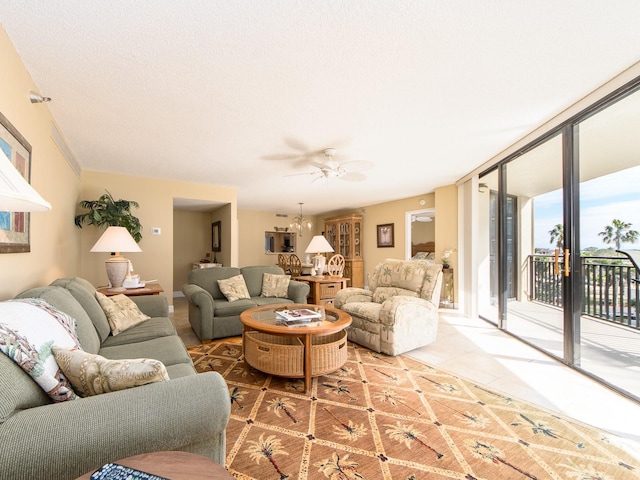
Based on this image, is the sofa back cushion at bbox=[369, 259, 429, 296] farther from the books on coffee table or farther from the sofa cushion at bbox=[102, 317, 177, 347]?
the sofa cushion at bbox=[102, 317, 177, 347]

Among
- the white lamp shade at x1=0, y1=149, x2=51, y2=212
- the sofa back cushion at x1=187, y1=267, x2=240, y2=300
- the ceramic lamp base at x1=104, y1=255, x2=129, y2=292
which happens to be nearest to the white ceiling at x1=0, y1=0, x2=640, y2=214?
the white lamp shade at x1=0, y1=149, x2=51, y2=212

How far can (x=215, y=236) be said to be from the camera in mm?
6770

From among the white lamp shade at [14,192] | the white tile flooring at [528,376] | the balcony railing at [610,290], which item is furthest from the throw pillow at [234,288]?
the balcony railing at [610,290]

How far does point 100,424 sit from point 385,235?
6.44 meters

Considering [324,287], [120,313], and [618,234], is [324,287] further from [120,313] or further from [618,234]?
[618,234]

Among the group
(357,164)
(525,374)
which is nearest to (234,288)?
(357,164)

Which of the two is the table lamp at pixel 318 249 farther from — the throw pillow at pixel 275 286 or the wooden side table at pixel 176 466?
the wooden side table at pixel 176 466

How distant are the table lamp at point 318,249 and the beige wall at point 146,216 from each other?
219 centimetres

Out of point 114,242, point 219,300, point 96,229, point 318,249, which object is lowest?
point 219,300

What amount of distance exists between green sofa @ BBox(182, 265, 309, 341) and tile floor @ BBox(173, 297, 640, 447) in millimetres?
318

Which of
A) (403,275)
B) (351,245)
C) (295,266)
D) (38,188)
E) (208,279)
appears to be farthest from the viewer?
(351,245)

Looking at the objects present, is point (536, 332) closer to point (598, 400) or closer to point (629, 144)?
point (598, 400)

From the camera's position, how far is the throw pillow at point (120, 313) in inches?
88.9

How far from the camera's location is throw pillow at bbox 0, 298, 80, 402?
977 millimetres
